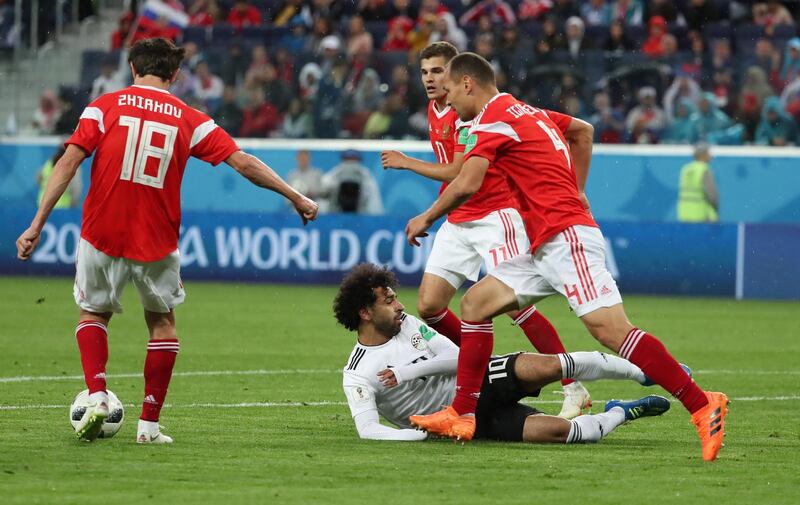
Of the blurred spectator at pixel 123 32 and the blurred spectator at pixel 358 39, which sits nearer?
the blurred spectator at pixel 358 39

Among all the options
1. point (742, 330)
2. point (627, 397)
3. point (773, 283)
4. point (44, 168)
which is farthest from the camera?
point (44, 168)

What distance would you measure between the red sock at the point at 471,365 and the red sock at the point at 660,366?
828 millimetres

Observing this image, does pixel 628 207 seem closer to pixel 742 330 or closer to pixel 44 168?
pixel 742 330

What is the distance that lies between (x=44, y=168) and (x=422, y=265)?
21.9ft

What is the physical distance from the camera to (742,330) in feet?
50.1

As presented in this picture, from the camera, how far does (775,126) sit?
20516 mm

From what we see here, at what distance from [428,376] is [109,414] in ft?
5.58

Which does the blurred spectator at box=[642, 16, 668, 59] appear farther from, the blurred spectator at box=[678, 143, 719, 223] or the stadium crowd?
the blurred spectator at box=[678, 143, 719, 223]

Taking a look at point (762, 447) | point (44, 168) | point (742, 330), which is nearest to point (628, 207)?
point (742, 330)

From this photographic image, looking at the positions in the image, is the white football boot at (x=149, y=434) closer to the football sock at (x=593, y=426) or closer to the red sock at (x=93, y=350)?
the red sock at (x=93, y=350)

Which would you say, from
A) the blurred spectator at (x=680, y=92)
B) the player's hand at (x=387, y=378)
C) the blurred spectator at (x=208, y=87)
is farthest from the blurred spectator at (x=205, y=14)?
the player's hand at (x=387, y=378)

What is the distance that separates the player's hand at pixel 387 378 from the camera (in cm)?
764

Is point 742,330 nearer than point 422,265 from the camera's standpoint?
Yes

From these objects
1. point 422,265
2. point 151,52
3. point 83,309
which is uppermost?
point 151,52
